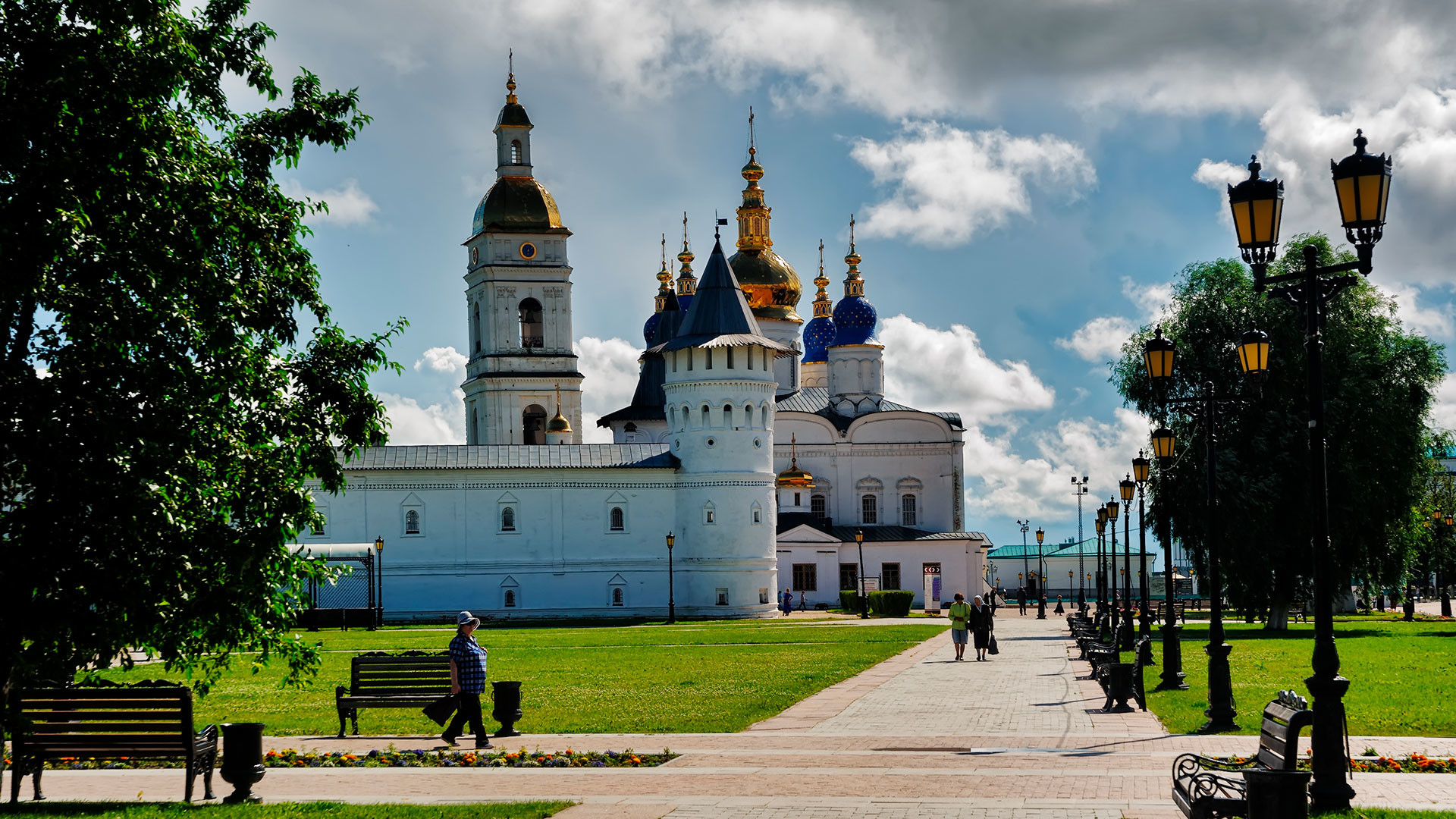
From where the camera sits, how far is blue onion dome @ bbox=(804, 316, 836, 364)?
272ft

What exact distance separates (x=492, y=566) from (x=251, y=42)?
47041mm

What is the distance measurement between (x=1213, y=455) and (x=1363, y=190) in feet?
26.3

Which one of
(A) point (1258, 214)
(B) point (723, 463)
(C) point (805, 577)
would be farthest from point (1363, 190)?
(C) point (805, 577)

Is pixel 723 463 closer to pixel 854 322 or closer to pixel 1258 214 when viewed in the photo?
pixel 854 322

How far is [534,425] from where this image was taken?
236 ft

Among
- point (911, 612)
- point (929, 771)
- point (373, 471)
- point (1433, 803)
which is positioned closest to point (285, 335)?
point (929, 771)

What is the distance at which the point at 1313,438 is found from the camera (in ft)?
37.6

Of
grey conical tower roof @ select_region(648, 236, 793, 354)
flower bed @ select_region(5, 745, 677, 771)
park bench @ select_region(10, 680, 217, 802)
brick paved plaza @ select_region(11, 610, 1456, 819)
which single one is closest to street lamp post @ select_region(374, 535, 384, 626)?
grey conical tower roof @ select_region(648, 236, 793, 354)

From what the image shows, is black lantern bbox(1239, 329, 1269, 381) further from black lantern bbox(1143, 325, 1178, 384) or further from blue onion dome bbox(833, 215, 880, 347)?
blue onion dome bbox(833, 215, 880, 347)

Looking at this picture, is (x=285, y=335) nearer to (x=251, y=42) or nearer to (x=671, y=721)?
(x=251, y=42)

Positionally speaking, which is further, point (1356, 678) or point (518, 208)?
point (518, 208)

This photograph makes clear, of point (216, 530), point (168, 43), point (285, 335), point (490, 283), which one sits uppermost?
point (490, 283)

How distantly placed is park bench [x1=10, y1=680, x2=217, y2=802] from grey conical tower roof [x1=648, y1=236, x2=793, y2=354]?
1899 inches

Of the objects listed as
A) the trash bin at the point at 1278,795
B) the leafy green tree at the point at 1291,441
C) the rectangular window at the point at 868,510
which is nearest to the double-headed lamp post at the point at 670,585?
the rectangular window at the point at 868,510
